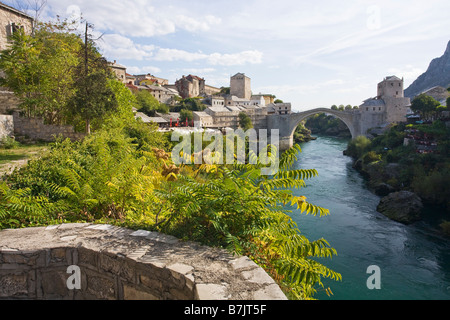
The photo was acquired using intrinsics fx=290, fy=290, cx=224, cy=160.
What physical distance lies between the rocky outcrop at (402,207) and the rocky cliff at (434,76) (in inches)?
3676

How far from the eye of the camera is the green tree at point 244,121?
46072mm

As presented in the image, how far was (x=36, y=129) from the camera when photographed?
11938 mm

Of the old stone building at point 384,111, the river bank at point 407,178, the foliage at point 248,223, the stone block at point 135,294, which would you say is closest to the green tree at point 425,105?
the old stone building at point 384,111

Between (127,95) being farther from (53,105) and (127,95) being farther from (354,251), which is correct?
(354,251)

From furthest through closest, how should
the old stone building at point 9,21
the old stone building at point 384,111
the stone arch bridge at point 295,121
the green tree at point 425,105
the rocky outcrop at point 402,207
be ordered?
the stone arch bridge at point 295,121 < the old stone building at point 384,111 < the green tree at point 425,105 < the old stone building at point 9,21 < the rocky outcrop at point 402,207

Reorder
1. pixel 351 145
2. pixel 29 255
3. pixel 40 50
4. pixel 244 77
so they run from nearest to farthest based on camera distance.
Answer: pixel 29 255 → pixel 40 50 → pixel 351 145 → pixel 244 77

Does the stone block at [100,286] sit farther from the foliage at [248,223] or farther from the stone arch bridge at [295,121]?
the stone arch bridge at [295,121]

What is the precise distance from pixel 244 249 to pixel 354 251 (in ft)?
31.2

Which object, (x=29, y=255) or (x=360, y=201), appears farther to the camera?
(x=360, y=201)

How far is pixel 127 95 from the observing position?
55.8 ft

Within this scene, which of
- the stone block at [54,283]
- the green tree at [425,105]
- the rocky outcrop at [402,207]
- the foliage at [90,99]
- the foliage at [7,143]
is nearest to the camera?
the stone block at [54,283]

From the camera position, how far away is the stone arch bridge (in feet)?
139
